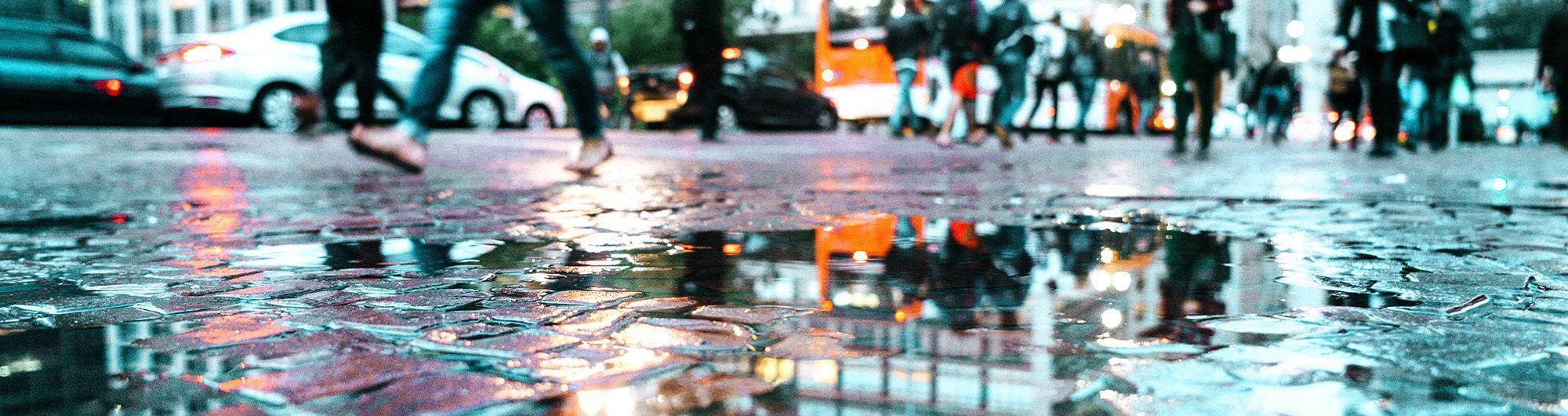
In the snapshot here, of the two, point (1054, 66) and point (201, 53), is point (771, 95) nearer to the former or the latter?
point (1054, 66)

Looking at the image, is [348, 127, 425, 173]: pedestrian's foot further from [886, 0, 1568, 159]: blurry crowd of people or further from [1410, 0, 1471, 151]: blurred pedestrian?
[1410, 0, 1471, 151]: blurred pedestrian

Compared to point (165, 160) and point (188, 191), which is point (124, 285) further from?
point (165, 160)

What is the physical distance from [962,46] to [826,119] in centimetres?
1109

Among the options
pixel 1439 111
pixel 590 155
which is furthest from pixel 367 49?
pixel 1439 111

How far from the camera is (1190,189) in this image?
6.24 metres

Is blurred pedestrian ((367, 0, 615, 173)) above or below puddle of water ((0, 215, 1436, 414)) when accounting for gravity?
above

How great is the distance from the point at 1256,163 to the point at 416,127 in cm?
632

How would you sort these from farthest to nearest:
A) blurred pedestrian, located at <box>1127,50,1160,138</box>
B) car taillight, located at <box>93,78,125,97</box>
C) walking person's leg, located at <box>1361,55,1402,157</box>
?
1. blurred pedestrian, located at <box>1127,50,1160,138</box>
2. car taillight, located at <box>93,78,125,97</box>
3. walking person's leg, located at <box>1361,55,1402,157</box>

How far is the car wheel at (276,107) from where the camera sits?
619 inches

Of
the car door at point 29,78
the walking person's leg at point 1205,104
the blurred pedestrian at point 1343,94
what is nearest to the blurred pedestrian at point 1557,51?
the blurred pedestrian at point 1343,94

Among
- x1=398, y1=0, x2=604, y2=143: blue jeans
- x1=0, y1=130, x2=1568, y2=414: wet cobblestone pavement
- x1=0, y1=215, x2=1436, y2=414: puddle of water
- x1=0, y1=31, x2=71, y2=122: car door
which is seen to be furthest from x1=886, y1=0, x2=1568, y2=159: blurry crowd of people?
x1=0, y1=31, x2=71, y2=122: car door

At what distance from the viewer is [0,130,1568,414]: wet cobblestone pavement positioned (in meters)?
1.58

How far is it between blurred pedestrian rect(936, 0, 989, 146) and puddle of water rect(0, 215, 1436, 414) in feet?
32.8

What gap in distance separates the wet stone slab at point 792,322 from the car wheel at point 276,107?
12.4 m
